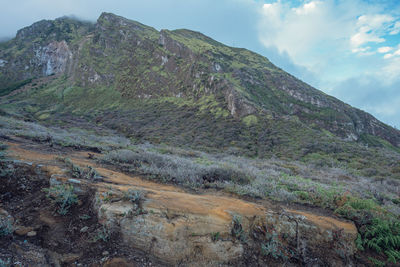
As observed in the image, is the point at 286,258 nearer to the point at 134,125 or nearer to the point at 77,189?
the point at 77,189

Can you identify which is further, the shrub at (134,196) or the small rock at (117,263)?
the shrub at (134,196)

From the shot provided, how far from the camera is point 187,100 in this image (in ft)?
127

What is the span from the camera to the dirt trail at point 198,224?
311 centimetres

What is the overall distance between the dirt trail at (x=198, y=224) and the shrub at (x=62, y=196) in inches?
11.3

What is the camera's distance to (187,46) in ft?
149

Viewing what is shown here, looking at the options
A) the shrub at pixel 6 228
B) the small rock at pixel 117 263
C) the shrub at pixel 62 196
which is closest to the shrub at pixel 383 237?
the small rock at pixel 117 263

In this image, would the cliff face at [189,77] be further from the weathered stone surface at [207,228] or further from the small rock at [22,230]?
the small rock at [22,230]

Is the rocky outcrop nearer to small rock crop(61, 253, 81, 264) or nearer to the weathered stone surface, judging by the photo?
the weathered stone surface

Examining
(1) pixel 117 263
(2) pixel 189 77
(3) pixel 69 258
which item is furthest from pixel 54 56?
(1) pixel 117 263

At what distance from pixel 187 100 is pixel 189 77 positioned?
18.9ft

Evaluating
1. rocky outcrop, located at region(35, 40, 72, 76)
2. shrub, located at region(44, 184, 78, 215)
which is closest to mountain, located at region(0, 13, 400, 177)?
rocky outcrop, located at region(35, 40, 72, 76)

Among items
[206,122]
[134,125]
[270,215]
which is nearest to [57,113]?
[134,125]

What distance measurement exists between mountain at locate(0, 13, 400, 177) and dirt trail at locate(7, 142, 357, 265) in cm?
1415

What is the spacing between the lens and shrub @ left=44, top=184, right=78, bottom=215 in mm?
3386
